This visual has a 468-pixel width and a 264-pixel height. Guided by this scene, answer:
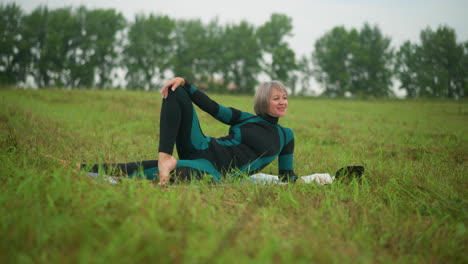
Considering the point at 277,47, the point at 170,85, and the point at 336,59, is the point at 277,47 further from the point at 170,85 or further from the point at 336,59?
the point at 170,85

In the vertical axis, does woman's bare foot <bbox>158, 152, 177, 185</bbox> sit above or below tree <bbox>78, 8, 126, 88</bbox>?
below

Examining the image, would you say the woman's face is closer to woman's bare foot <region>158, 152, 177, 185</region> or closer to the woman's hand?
the woman's hand

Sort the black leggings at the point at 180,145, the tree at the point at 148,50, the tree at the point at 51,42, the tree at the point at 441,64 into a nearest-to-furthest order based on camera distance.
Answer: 1. the black leggings at the point at 180,145
2. the tree at the point at 441,64
3. the tree at the point at 51,42
4. the tree at the point at 148,50

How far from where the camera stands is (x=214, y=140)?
343 cm

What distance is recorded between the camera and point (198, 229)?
1604mm

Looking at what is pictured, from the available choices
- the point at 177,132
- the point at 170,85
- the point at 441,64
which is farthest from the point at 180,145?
the point at 441,64

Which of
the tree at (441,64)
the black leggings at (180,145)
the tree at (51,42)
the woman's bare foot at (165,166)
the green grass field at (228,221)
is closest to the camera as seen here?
the green grass field at (228,221)

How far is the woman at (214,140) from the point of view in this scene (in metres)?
2.98

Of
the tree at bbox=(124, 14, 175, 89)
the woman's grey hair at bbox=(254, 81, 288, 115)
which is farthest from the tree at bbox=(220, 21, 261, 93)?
the woman's grey hair at bbox=(254, 81, 288, 115)

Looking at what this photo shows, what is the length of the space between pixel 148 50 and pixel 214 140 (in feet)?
166

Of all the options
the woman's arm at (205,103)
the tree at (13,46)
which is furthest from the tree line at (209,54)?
the woman's arm at (205,103)

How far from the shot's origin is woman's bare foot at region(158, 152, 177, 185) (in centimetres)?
279

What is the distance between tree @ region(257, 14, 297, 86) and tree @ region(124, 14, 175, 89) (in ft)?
55.8

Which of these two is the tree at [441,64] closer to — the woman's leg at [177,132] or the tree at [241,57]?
the tree at [241,57]
